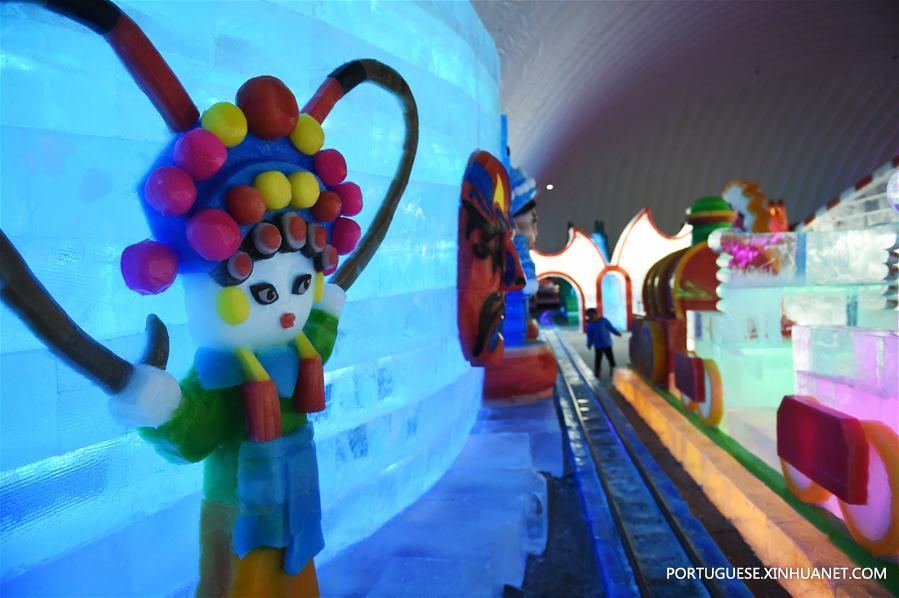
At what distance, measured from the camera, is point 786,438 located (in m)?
3.30

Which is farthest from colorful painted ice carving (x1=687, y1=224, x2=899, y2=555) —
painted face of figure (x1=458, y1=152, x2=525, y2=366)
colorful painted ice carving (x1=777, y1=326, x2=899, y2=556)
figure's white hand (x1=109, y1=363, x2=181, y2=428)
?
figure's white hand (x1=109, y1=363, x2=181, y2=428)

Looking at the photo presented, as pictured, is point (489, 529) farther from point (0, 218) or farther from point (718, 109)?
point (718, 109)

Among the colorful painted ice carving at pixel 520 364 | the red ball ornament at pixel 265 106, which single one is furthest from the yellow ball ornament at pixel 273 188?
the colorful painted ice carving at pixel 520 364

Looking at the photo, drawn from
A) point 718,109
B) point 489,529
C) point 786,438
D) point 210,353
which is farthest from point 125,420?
point 718,109

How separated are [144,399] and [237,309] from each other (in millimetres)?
260

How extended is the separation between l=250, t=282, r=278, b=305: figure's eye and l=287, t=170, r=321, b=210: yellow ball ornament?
190mm

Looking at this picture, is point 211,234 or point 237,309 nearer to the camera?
point 211,234

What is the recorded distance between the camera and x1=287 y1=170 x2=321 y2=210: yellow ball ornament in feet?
4.39

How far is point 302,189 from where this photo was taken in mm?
1343

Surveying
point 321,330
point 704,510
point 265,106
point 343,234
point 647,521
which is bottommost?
point 704,510

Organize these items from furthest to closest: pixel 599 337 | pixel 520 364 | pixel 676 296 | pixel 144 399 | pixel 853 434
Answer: pixel 599 337, pixel 676 296, pixel 520 364, pixel 853 434, pixel 144 399

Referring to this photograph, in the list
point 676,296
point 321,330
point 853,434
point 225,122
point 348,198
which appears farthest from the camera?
point 676,296

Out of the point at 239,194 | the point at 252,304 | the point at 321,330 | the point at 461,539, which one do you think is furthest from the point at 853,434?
the point at 239,194

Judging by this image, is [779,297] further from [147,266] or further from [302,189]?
[147,266]
